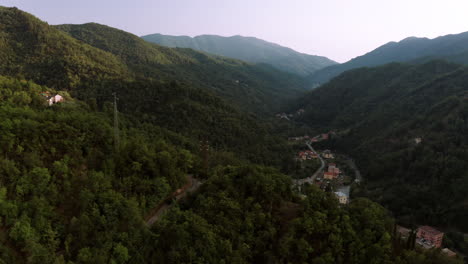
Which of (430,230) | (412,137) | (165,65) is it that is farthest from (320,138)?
(165,65)

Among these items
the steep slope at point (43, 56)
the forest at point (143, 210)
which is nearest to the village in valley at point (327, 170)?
the forest at point (143, 210)

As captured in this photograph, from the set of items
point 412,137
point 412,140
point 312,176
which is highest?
point 412,137

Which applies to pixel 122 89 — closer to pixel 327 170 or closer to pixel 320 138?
pixel 327 170

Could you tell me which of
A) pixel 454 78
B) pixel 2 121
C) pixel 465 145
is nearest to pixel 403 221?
pixel 465 145

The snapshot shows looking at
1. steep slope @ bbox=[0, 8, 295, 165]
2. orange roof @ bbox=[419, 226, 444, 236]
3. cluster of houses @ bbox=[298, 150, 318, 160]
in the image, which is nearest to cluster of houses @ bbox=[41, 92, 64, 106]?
steep slope @ bbox=[0, 8, 295, 165]

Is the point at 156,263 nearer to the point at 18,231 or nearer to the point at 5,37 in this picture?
the point at 18,231

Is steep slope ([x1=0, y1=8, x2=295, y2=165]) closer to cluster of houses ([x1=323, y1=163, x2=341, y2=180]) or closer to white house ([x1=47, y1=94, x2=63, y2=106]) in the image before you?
white house ([x1=47, y1=94, x2=63, y2=106])
